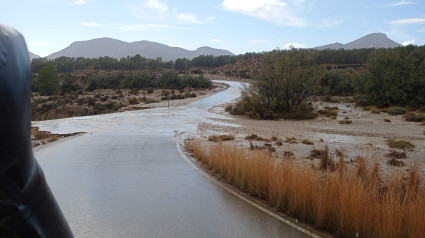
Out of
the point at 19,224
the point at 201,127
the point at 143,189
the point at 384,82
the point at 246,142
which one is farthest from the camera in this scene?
the point at 384,82

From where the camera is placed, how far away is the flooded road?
6.02 m

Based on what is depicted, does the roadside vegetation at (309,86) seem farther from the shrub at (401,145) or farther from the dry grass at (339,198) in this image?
the dry grass at (339,198)

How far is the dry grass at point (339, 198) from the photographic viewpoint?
537 cm

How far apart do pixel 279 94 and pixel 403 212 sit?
25.9 m

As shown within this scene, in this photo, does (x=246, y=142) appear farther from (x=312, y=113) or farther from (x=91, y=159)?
(x=312, y=113)

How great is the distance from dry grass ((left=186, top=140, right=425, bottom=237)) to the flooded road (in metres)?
0.67

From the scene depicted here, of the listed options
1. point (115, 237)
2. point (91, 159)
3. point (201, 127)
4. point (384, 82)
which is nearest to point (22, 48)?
point (115, 237)

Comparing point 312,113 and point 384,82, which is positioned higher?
point 384,82

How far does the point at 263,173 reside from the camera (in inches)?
337

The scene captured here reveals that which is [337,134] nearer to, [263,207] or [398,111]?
[398,111]

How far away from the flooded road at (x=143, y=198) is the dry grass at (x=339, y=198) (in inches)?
26.3

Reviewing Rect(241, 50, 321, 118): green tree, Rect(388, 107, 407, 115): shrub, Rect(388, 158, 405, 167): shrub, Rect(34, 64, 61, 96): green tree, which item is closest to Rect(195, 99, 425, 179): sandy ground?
Rect(388, 158, 405, 167): shrub

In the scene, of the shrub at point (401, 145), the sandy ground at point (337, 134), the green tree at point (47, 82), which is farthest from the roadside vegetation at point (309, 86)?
the green tree at point (47, 82)

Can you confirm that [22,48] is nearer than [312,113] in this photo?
Yes
